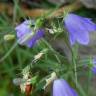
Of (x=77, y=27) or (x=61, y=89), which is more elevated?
(x=77, y=27)

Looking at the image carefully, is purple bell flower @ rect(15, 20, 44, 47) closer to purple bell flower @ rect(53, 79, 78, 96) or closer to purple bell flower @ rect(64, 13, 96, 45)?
purple bell flower @ rect(64, 13, 96, 45)

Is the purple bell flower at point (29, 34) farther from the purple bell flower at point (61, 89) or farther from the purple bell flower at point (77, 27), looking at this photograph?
the purple bell flower at point (61, 89)

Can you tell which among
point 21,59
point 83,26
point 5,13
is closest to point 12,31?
point 21,59

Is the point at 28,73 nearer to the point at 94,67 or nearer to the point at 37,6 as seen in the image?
the point at 94,67

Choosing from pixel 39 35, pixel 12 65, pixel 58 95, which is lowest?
pixel 12 65

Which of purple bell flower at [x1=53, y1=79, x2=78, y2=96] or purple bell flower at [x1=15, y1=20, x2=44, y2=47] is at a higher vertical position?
purple bell flower at [x1=15, y1=20, x2=44, y2=47]

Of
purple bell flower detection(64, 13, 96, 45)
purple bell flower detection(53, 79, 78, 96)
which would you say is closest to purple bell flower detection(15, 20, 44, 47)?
purple bell flower detection(64, 13, 96, 45)

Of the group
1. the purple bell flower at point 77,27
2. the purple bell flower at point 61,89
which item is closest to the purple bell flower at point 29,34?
the purple bell flower at point 77,27

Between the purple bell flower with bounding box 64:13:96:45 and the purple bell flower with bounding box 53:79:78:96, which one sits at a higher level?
the purple bell flower with bounding box 64:13:96:45
